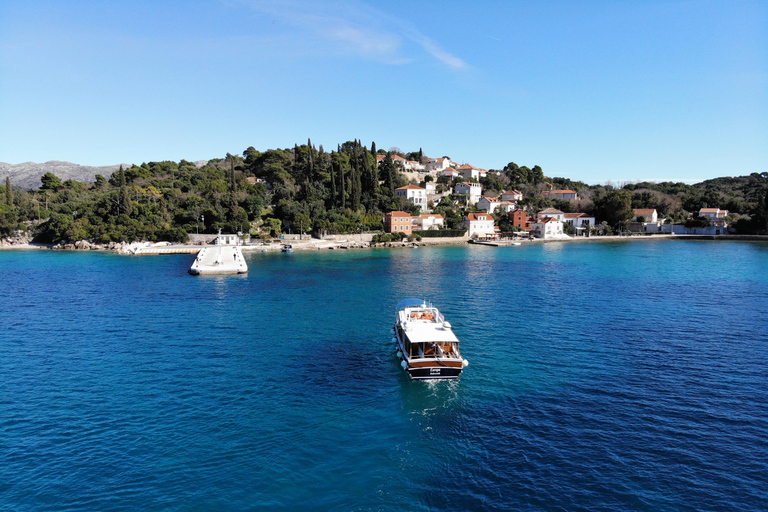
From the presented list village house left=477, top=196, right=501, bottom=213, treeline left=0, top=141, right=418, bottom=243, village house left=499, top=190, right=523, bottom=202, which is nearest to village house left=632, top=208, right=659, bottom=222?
village house left=499, top=190, right=523, bottom=202

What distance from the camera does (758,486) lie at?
509 inches

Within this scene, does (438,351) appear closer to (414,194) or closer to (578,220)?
(414,194)

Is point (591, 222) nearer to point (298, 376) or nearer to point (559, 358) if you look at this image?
point (559, 358)

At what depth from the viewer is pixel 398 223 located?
96562 mm

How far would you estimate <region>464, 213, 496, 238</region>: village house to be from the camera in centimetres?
10506

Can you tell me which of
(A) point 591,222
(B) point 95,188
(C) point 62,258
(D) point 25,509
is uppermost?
(B) point 95,188

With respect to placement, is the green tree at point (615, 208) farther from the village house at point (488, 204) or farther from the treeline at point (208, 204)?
the treeline at point (208, 204)

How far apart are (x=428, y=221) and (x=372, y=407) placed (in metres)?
86.6

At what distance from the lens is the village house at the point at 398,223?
96.2 m

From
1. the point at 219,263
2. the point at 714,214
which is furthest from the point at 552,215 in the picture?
the point at 219,263

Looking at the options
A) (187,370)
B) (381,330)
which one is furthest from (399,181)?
(187,370)

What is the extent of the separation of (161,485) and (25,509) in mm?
3494

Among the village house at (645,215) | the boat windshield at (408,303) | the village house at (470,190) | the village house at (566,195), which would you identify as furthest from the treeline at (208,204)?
the village house at (645,215)

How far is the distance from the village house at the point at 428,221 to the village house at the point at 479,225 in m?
6.75
